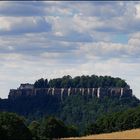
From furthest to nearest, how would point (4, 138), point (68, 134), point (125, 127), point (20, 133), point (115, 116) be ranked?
point (115, 116) → point (125, 127) → point (68, 134) → point (20, 133) → point (4, 138)

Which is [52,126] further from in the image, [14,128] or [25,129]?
[25,129]

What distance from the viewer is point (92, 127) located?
18550 centimetres

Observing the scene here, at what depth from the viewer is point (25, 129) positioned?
146m

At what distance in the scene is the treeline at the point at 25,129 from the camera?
141625mm

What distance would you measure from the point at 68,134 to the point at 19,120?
20.2m

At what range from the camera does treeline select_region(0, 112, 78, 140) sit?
141625 millimetres

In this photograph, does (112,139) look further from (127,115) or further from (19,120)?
(127,115)

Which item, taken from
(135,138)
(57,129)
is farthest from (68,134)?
(135,138)

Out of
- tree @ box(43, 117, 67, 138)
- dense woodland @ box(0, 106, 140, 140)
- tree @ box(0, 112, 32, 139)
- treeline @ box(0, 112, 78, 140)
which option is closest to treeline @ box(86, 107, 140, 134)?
dense woodland @ box(0, 106, 140, 140)

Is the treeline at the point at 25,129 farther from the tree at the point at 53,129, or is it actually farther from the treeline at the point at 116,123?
the treeline at the point at 116,123

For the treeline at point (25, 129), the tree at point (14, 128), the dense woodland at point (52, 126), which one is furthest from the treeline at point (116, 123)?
the tree at point (14, 128)

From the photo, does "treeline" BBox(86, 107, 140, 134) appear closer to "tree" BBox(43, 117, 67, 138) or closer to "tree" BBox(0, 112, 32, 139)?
"tree" BBox(43, 117, 67, 138)

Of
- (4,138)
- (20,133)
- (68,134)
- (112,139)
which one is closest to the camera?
(112,139)

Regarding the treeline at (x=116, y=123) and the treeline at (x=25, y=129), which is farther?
the treeline at (x=116, y=123)
